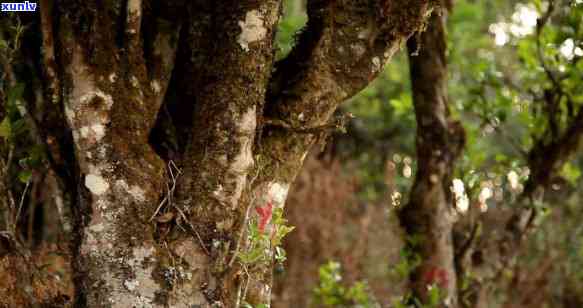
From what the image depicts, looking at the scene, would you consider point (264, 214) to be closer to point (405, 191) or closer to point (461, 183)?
point (461, 183)

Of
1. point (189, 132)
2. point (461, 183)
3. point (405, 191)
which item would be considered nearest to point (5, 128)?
point (189, 132)

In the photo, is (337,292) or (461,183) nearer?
(461,183)

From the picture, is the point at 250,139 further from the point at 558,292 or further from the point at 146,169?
the point at 558,292

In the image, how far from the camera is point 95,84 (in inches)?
93.7

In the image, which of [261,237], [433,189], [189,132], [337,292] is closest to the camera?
[261,237]

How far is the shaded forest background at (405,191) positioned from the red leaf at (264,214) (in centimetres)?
42

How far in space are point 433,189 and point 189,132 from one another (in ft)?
6.19

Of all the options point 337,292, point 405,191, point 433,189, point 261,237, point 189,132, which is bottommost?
point 261,237

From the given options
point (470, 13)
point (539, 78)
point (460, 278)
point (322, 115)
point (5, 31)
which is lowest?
point (460, 278)

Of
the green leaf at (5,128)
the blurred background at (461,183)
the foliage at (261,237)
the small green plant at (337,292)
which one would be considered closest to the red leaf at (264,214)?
the foliage at (261,237)

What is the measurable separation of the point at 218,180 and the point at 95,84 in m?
0.52

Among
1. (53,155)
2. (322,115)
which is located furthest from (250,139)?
(53,155)

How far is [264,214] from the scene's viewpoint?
2.43 m

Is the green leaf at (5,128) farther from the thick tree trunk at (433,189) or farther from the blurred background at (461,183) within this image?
the thick tree trunk at (433,189)
